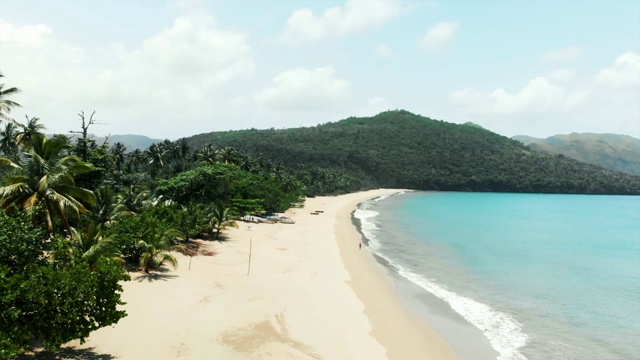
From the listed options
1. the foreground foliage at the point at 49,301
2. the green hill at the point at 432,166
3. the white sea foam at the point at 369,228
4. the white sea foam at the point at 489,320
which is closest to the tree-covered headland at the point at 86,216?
the foreground foliage at the point at 49,301

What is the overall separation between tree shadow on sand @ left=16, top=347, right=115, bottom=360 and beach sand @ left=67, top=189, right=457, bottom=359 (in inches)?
3.3

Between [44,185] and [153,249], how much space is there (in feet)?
23.0

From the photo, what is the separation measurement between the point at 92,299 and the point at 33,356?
9.91 ft

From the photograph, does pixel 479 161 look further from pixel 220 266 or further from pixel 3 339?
pixel 3 339

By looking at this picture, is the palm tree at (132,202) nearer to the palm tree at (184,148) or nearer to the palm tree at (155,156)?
the palm tree at (155,156)

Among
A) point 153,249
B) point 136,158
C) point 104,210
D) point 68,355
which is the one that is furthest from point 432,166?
point 68,355

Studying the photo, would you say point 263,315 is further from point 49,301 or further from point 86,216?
point 86,216

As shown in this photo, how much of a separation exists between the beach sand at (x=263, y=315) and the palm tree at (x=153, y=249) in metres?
0.83

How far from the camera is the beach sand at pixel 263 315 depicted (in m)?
14.7

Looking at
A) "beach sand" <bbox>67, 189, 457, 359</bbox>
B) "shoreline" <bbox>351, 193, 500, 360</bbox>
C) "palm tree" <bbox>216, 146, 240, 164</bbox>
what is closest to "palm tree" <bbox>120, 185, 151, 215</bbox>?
"beach sand" <bbox>67, 189, 457, 359</bbox>

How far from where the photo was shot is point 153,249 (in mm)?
22672

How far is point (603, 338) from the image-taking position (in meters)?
Answer: 21.0

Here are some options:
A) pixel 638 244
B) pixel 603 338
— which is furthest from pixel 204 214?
pixel 638 244

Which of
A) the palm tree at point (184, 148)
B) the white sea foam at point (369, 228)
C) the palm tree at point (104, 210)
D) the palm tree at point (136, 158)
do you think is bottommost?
the white sea foam at point (369, 228)
